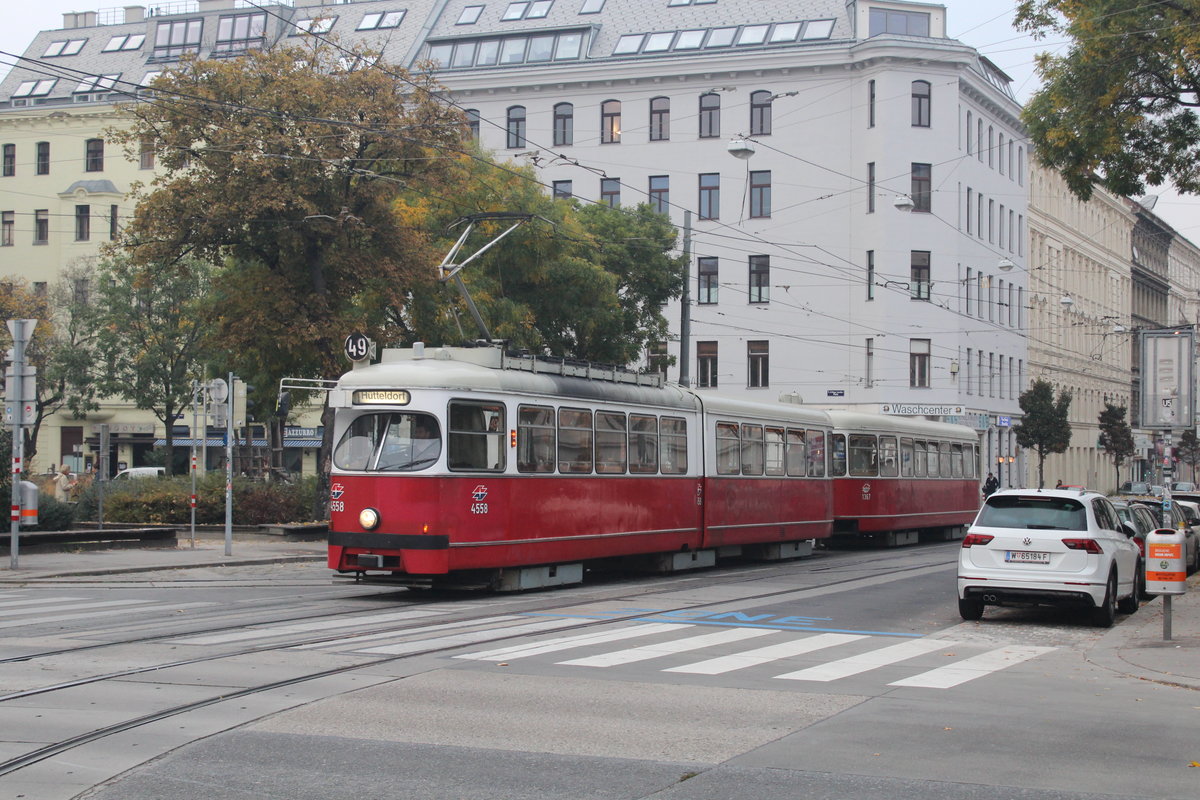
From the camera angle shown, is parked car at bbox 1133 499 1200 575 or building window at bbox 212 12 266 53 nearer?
parked car at bbox 1133 499 1200 575

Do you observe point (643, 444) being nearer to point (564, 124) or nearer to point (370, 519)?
point (370, 519)

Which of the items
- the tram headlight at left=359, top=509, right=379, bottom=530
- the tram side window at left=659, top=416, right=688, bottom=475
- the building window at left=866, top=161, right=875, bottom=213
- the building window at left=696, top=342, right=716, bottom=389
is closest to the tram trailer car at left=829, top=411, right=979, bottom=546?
the tram side window at left=659, top=416, right=688, bottom=475

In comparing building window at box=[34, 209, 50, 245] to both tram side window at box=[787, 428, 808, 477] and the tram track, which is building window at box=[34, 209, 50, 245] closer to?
tram side window at box=[787, 428, 808, 477]

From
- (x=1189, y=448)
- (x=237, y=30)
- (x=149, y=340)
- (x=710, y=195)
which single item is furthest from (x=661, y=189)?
(x=1189, y=448)

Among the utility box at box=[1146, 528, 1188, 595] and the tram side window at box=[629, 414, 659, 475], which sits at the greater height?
the tram side window at box=[629, 414, 659, 475]

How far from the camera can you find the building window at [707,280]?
202ft

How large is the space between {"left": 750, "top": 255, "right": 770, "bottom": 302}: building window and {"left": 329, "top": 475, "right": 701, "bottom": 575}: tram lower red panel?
40.7 m

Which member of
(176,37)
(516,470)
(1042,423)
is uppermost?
(176,37)

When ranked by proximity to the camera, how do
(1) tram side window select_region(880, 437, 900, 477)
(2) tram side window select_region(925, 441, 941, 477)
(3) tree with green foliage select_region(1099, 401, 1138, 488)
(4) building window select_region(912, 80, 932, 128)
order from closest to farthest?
1. (1) tram side window select_region(880, 437, 900, 477)
2. (2) tram side window select_region(925, 441, 941, 477)
3. (4) building window select_region(912, 80, 932, 128)
4. (3) tree with green foliage select_region(1099, 401, 1138, 488)

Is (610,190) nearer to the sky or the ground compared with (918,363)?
nearer to the sky

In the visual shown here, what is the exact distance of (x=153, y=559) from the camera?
25094mm

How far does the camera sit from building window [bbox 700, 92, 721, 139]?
59969mm

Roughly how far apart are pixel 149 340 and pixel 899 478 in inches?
1233

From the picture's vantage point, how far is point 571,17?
207 ft
